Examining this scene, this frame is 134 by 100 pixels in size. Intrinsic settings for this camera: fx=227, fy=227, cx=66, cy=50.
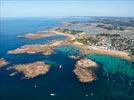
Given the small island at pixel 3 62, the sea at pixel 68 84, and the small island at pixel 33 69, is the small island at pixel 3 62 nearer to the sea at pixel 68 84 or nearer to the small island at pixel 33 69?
the sea at pixel 68 84

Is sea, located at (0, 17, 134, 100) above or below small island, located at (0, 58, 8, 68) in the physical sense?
above

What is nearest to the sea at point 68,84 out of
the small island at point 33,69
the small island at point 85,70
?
the small island at point 85,70

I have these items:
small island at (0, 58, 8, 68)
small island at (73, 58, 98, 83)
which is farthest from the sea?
small island at (0, 58, 8, 68)

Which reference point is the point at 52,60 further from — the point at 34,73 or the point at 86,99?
the point at 86,99

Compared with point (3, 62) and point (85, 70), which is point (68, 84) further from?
point (3, 62)

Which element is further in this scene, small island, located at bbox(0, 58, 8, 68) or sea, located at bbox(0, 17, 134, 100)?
small island, located at bbox(0, 58, 8, 68)

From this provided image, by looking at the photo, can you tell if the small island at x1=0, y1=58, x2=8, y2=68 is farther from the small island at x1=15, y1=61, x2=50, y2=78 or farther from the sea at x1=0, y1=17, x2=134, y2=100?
the small island at x1=15, y1=61, x2=50, y2=78

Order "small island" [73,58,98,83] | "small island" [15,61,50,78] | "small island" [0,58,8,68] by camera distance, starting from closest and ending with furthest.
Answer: "small island" [73,58,98,83] → "small island" [15,61,50,78] → "small island" [0,58,8,68]
